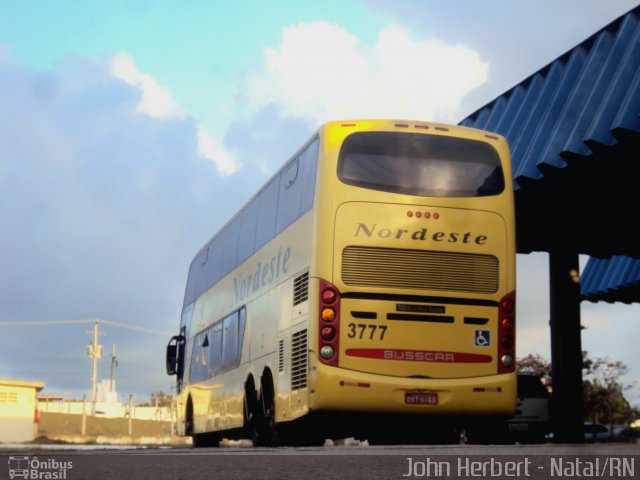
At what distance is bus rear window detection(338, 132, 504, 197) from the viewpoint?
14.8 meters

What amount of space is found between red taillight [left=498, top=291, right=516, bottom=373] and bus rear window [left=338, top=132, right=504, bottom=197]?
5.15 feet

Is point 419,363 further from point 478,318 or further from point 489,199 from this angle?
point 489,199

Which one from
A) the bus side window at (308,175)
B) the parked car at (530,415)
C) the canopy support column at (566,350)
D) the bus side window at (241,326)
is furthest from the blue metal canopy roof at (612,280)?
the bus side window at (308,175)

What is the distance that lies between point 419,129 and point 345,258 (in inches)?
88.8

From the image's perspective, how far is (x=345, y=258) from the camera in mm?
14516

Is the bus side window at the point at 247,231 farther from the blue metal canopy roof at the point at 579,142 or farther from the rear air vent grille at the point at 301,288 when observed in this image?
the blue metal canopy roof at the point at 579,142

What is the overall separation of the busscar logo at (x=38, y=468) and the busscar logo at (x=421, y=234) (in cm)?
550

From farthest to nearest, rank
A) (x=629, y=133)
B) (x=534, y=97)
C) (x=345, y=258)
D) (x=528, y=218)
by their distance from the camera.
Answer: (x=528, y=218)
(x=534, y=97)
(x=629, y=133)
(x=345, y=258)

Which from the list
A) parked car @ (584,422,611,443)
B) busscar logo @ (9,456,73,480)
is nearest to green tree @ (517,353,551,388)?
parked car @ (584,422,611,443)

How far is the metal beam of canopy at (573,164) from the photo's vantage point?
1794 centimetres

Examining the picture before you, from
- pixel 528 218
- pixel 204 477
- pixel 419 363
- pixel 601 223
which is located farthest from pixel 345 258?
pixel 601 223

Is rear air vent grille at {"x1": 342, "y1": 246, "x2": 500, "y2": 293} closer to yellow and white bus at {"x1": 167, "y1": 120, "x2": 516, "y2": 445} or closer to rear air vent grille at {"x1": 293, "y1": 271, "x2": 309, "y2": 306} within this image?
yellow and white bus at {"x1": 167, "y1": 120, "x2": 516, "y2": 445}

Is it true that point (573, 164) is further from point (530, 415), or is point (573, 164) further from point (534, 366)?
point (534, 366)

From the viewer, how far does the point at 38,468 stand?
30.3ft
